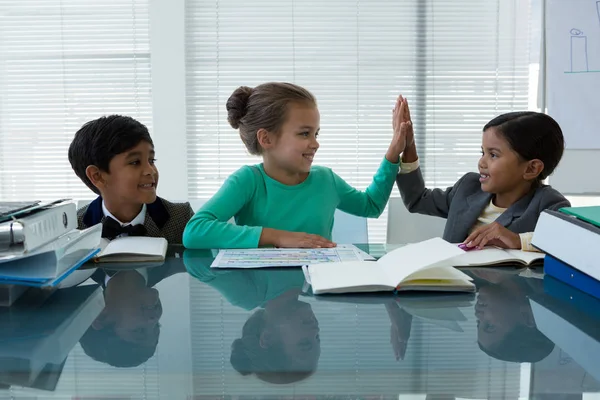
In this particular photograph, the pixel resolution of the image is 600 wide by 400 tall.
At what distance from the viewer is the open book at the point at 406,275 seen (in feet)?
2.96

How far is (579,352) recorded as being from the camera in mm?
642

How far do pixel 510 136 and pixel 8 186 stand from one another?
262 centimetres

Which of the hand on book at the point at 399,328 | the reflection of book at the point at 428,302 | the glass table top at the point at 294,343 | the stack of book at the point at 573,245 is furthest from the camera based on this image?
the stack of book at the point at 573,245

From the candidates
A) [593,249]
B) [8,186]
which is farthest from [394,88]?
[593,249]

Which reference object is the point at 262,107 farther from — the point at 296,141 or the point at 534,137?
the point at 534,137

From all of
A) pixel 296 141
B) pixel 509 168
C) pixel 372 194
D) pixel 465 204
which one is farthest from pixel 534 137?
pixel 296 141

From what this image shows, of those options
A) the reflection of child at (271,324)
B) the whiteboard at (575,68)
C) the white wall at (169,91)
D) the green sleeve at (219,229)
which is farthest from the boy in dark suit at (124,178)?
the whiteboard at (575,68)

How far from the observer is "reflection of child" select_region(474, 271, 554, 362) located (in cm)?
64

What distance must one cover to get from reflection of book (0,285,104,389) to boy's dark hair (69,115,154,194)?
787mm

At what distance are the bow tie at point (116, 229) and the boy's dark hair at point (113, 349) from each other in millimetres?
800

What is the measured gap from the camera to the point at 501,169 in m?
1.66

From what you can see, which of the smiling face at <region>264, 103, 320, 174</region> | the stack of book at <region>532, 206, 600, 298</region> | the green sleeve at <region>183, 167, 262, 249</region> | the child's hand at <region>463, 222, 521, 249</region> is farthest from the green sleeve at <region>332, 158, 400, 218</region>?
the stack of book at <region>532, 206, 600, 298</region>

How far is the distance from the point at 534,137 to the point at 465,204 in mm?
255

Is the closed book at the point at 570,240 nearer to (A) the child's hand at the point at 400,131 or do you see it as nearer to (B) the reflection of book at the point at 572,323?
(B) the reflection of book at the point at 572,323
